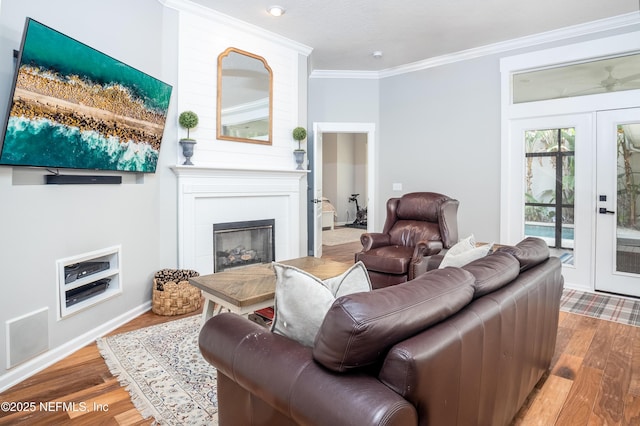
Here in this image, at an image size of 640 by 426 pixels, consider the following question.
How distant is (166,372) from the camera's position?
2.15 m

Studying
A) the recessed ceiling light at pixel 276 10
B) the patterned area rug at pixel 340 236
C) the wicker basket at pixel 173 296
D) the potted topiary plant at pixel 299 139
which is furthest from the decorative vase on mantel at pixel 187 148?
the patterned area rug at pixel 340 236

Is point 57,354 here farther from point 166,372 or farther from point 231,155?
point 231,155

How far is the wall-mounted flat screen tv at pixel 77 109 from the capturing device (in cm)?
197

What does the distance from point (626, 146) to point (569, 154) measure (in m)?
0.49

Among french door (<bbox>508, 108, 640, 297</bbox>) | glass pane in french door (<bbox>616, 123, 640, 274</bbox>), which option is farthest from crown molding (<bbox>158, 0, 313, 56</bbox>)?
glass pane in french door (<bbox>616, 123, 640, 274</bbox>)

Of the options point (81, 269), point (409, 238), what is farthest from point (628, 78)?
point (81, 269)

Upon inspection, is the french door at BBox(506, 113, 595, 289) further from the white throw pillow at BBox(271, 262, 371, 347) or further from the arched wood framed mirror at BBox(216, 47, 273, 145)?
the white throw pillow at BBox(271, 262, 371, 347)

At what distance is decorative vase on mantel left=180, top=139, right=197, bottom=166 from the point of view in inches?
136

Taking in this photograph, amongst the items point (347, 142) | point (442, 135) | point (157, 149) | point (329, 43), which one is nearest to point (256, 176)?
point (157, 149)

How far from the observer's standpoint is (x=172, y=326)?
9.32ft

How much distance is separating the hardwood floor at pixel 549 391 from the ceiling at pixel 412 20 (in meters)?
3.07

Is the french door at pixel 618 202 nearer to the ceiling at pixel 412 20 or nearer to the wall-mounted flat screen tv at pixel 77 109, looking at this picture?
the ceiling at pixel 412 20

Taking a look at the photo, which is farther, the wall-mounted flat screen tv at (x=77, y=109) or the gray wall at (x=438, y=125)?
the gray wall at (x=438, y=125)

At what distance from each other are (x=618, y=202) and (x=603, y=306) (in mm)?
1114
